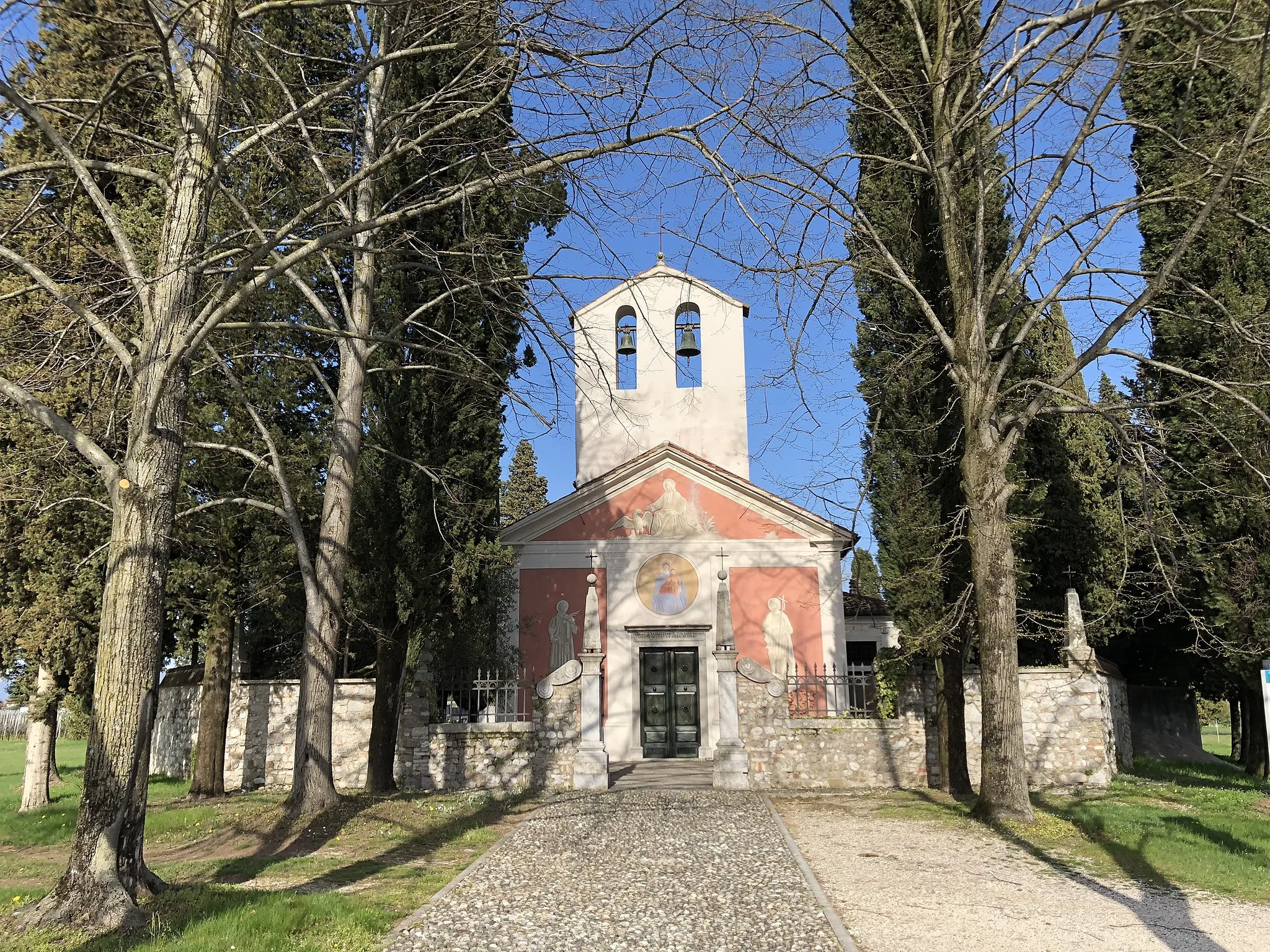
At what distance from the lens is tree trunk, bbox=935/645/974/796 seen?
38.4 ft

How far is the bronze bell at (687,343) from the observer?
18031 mm

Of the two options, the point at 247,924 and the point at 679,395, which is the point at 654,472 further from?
the point at 247,924

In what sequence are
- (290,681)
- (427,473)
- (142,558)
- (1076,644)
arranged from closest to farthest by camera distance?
(142,558)
(427,473)
(1076,644)
(290,681)

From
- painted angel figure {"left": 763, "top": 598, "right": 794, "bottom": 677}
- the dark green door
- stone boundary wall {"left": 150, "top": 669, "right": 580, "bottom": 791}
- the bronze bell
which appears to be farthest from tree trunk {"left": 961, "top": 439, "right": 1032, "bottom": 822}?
the bronze bell

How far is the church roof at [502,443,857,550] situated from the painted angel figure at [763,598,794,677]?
159 cm

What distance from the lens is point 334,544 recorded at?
9969mm

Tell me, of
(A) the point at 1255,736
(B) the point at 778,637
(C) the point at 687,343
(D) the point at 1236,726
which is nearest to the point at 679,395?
(C) the point at 687,343

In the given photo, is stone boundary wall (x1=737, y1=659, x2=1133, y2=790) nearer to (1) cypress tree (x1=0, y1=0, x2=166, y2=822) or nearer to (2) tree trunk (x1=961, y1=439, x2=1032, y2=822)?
(2) tree trunk (x1=961, y1=439, x2=1032, y2=822)

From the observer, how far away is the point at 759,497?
17078mm

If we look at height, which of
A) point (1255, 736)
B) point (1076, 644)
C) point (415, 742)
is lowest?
point (1255, 736)

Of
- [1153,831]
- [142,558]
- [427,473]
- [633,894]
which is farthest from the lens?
[427,473]

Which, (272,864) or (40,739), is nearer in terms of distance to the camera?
(272,864)

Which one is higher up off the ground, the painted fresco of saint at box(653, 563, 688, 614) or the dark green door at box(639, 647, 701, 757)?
the painted fresco of saint at box(653, 563, 688, 614)

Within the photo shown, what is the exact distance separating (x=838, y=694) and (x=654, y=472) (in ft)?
19.0
